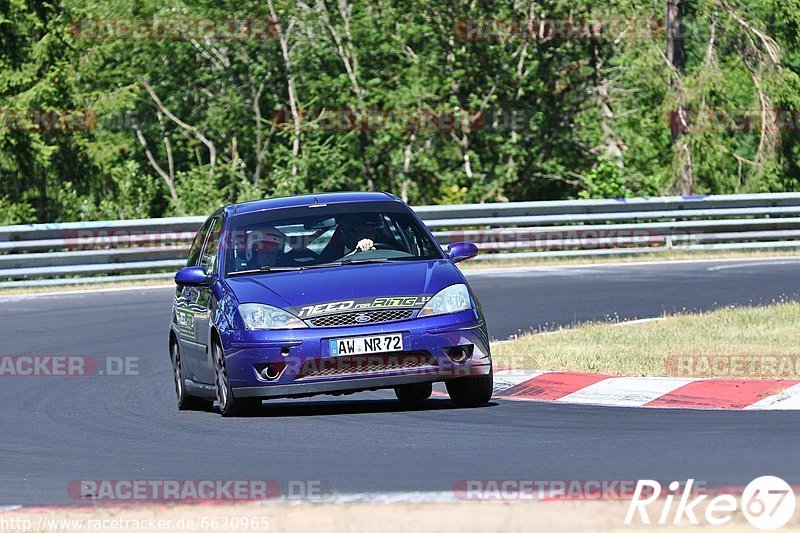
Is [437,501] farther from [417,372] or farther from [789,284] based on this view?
[789,284]

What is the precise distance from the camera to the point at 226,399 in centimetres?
1118

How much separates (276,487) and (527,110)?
26791mm

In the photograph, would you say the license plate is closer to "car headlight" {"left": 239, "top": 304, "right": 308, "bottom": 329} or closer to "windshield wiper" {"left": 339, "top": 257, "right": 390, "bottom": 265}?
"car headlight" {"left": 239, "top": 304, "right": 308, "bottom": 329}

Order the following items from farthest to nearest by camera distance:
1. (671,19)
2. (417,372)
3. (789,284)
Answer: (671,19) < (789,284) < (417,372)

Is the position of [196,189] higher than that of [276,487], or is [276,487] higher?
[276,487]

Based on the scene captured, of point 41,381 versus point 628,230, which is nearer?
point 41,381

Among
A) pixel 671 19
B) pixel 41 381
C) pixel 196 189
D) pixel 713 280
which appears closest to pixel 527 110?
pixel 671 19

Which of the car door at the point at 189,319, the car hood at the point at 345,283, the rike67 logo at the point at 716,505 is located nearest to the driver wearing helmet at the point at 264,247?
the car hood at the point at 345,283

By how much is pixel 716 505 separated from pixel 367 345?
13.3 ft

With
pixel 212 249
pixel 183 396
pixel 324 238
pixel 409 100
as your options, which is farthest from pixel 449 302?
pixel 409 100

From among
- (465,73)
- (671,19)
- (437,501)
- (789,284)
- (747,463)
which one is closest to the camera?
(437,501)

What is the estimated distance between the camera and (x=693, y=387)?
1124 cm

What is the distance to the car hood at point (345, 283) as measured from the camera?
10.8 metres

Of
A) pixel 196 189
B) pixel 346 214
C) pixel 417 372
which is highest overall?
pixel 346 214
